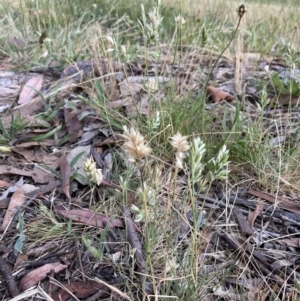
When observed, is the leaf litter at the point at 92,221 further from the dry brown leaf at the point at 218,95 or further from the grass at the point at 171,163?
the dry brown leaf at the point at 218,95

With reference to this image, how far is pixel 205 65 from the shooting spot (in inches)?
96.7

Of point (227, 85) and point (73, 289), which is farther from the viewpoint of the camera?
point (227, 85)

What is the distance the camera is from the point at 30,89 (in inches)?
79.0

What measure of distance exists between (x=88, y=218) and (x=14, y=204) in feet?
0.84

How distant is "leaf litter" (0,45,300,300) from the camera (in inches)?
45.1

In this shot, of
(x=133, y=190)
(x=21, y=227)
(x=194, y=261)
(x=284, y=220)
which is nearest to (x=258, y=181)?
(x=284, y=220)

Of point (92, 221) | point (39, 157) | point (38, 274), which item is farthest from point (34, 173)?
point (38, 274)

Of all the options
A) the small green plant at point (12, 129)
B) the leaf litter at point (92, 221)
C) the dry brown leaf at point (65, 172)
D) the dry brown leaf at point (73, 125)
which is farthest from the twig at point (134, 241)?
the small green plant at point (12, 129)

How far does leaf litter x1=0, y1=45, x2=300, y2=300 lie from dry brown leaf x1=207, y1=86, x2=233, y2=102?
5.0 inches

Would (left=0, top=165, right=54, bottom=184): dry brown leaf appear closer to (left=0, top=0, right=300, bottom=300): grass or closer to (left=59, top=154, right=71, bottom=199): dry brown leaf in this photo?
(left=59, top=154, right=71, bottom=199): dry brown leaf

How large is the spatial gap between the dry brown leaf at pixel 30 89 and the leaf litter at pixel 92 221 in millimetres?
72

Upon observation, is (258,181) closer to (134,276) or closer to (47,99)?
(134,276)

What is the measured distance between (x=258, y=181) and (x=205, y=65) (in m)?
1.12

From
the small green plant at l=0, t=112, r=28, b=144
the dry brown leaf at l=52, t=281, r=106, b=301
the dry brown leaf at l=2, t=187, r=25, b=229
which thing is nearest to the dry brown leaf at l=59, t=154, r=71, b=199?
the dry brown leaf at l=2, t=187, r=25, b=229
